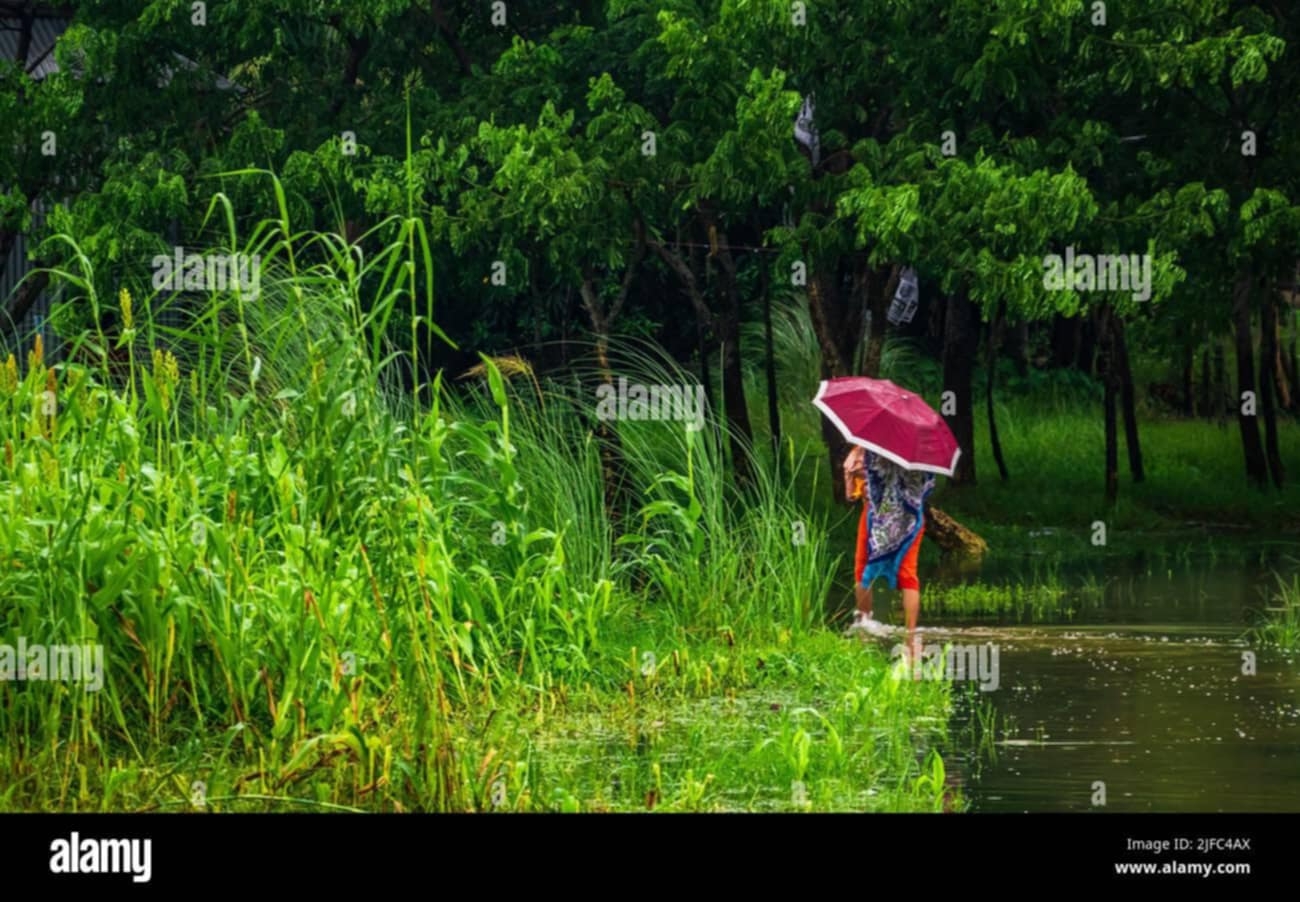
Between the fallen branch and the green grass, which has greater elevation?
the fallen branch

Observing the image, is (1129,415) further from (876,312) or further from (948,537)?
(948,537)

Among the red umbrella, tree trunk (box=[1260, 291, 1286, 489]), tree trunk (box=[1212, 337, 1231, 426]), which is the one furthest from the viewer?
tree trunk (box=[1212, 337, 1231, 426])

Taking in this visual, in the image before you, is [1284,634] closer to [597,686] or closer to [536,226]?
[597,686]

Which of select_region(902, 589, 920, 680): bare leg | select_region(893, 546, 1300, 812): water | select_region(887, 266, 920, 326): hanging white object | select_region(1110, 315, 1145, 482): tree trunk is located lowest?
select_region(893, 546, 1300, 812): water

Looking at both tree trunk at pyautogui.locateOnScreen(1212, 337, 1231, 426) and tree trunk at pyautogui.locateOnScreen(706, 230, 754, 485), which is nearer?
tree trunk at pyautogui.locateOnScreen(706, 230, 754, 485)

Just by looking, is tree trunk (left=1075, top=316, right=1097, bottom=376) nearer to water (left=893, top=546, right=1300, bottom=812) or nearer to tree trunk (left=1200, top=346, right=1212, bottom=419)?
tree trunk (left=1200, top=346, right=1212, bottom=419)

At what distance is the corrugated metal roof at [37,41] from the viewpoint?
26.5 m

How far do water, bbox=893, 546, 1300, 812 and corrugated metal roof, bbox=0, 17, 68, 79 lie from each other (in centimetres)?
1431

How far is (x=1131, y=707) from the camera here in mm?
10867

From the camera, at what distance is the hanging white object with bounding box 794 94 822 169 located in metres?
22.4

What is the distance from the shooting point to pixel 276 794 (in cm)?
748

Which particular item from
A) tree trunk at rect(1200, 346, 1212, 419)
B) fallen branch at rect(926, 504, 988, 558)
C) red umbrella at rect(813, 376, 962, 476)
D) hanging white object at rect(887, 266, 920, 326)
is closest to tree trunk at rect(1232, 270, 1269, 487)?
hanging white object at rect(887, 266, 920, 326)

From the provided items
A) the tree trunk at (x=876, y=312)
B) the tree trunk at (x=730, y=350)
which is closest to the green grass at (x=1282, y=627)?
the tree trunk at (x=876, y=312)

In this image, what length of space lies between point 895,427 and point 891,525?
2.02ft
